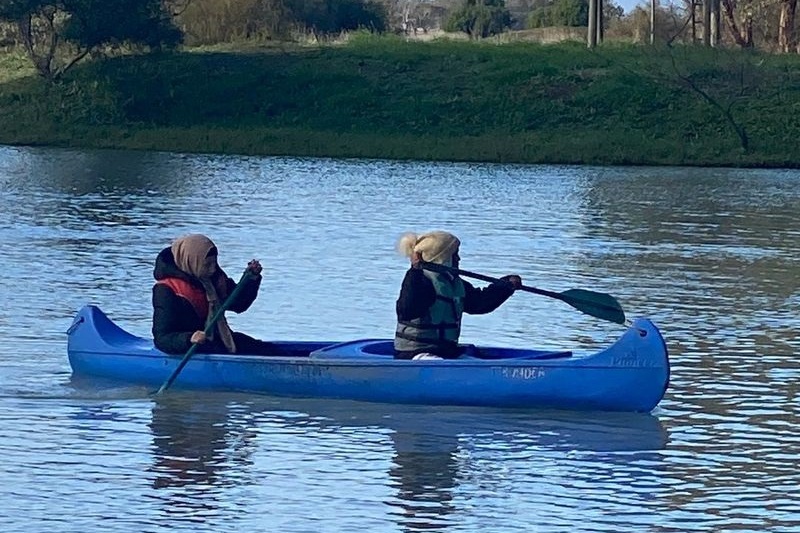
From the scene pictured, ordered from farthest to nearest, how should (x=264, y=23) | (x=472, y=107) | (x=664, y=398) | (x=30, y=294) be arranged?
1. (x=264, y=23)
2. (x=472, y=107)
3. (x=30, y=294)
4. (x=664, y=398)

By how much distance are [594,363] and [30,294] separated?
6849 mm

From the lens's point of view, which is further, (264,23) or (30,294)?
(264,23)

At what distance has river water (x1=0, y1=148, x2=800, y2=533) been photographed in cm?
877

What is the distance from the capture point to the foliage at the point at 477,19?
81481 mm

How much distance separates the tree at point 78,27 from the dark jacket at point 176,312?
Answer: 3629cm

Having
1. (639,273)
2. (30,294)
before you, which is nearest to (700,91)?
(639,273)

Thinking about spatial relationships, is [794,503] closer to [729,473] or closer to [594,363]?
[729,473]

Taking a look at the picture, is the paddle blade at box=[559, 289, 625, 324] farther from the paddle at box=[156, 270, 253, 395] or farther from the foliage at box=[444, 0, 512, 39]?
the foliage at box=[444, 0, 512, 39]

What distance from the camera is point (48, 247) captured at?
20.2 metres

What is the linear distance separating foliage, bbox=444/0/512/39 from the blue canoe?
226 feet

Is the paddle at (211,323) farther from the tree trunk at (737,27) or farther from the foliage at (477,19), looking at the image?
the foliage at (477,19)

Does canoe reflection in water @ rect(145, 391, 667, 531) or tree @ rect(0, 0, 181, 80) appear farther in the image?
tree @ rect(0, 0, 181, 80)

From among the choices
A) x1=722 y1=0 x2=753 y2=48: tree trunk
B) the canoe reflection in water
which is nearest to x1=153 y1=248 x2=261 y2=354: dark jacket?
the canoe reflection in water

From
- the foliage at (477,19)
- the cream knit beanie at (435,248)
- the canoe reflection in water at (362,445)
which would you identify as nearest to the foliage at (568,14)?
the foliage at (477,19)
